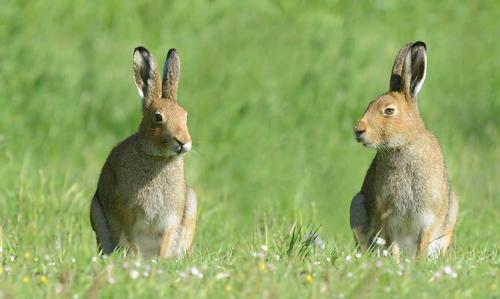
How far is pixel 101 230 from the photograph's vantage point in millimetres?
9828

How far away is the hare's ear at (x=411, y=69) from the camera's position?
9805 millimetres

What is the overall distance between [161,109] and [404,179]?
2.12 m

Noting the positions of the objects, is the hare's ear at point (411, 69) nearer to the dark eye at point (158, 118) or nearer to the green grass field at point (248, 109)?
the green grass field at point (248, 109)

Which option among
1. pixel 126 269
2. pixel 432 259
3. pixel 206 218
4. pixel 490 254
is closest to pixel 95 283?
pixel 126 269

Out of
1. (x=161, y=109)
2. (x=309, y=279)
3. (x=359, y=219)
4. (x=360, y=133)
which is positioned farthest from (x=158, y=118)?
(x=309, y=279)

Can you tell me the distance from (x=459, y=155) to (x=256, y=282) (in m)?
7.96

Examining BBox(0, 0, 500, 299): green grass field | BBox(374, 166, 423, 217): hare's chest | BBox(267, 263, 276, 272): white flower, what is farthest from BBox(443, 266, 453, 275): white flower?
BBox(374, 166, 423, 217): hare's chest

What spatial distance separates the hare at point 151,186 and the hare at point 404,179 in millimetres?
1490

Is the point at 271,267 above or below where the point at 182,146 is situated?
below

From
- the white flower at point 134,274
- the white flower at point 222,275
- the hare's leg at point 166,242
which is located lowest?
the hare's leg at point 166,242

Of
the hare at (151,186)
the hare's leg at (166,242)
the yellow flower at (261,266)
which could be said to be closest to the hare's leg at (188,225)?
the hare at (151,186)

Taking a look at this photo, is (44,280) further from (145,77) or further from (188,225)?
(145,77)

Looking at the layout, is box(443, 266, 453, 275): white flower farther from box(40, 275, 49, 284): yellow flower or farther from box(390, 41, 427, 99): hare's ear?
box(390, 41, 427, 99): hare's ear

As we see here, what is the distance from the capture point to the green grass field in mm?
10805
